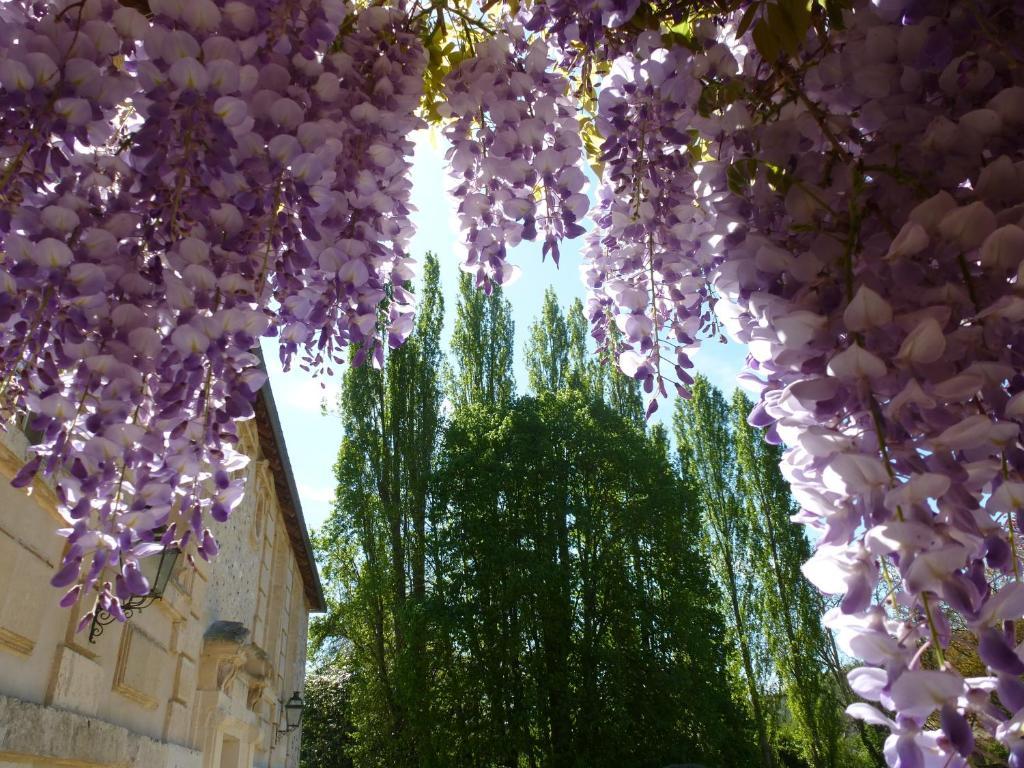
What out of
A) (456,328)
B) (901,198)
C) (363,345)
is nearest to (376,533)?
(456,328)

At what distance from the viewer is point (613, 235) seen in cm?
178

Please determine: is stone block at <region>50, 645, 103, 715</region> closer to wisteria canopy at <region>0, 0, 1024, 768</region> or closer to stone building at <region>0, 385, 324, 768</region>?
stone building at <region>0, 385, 324, 768</region>

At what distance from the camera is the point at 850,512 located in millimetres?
773

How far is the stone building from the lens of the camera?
320 centimetres

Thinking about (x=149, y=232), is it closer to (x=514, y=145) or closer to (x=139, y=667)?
(x=514, y=145)

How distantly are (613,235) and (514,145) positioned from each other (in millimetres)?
342

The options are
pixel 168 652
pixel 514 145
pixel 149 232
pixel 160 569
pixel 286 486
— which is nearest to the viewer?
pixel 149 232

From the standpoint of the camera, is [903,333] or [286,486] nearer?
[903,333]

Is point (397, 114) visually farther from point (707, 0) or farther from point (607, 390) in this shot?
point (607, 390)

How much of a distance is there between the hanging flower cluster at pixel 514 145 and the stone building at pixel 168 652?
2331mm

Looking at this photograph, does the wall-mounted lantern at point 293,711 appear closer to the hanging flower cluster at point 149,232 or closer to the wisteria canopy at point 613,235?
the wisteria canopy at point 613,235

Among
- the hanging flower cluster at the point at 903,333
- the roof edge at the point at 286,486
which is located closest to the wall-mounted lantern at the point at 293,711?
the roof edge at the point at 286,486

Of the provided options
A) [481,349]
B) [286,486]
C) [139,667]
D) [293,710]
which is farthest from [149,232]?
[481,349]

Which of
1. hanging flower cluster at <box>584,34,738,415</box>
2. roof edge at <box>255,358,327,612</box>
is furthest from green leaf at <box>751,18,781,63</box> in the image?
roof edge at <box>255,358,327,612</box>
